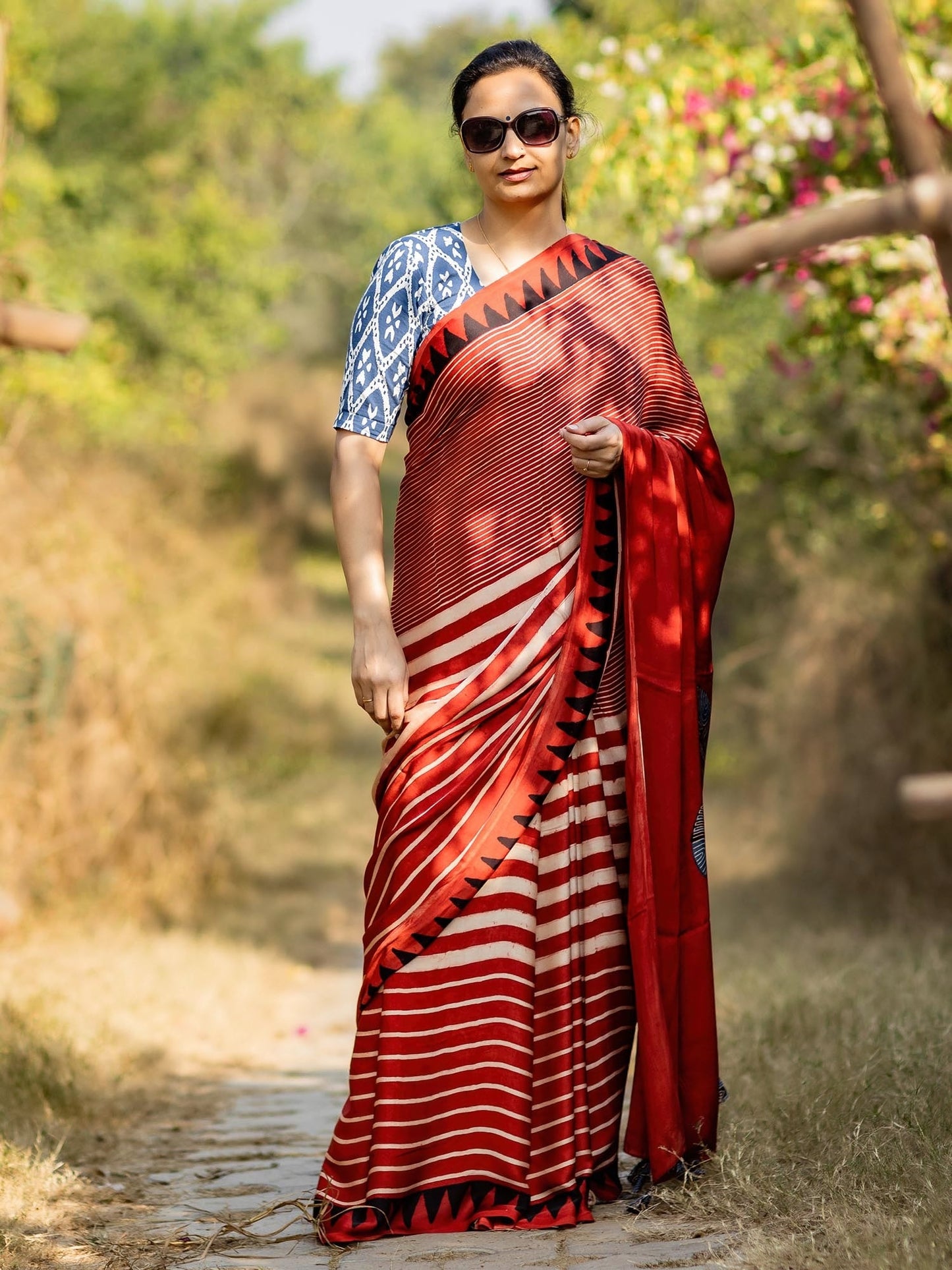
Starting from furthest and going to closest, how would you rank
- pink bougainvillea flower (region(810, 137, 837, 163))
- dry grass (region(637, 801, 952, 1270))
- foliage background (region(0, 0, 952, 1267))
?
pink bougainvillea flower (region(810, 137, 837, 163)) → foliage background (region(0, 0, 952, 1267)) → dry grass (region(637, 801, 952, 1270))

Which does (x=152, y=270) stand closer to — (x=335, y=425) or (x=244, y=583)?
(x=244, y=583)

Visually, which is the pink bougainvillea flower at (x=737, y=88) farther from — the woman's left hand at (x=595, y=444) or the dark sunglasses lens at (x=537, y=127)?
the woman's left hand at (x=595, y=444)

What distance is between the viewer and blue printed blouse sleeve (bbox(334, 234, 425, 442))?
2990 mm

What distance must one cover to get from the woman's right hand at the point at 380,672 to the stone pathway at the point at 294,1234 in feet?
3.03

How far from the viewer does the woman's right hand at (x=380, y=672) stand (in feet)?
9.53

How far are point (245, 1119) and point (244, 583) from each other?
8.23 metres

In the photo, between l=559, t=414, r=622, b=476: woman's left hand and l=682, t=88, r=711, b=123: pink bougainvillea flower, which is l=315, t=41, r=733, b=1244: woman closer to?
l=559, t=414, r=622, b=476: woman's left hand

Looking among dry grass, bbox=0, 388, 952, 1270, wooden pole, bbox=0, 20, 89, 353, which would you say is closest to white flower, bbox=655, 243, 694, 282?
dry grass, bbox=0, 388, 952, 1270

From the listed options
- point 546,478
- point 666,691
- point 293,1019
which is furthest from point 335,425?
point 293,1019

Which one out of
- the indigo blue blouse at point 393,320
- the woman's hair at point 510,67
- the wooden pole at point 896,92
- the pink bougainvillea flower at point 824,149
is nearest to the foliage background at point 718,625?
the pink bougainvillea flower at point 824,149

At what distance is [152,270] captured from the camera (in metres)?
13.0

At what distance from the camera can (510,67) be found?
9.98 ft

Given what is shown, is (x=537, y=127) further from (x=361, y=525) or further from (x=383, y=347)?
(x=361, y=525)

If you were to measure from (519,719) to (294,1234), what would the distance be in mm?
1046
